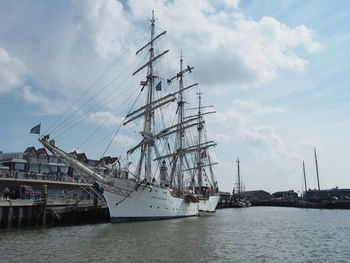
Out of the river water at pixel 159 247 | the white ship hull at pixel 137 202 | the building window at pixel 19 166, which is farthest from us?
the building window at pixel 19 166

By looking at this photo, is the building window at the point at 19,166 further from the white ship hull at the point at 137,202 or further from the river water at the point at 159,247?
the river water at the point at 159,247

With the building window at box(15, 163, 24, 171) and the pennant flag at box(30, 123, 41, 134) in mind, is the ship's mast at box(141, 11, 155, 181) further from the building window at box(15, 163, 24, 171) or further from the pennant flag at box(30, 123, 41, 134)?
the building window at box(15, 163, 24, 171)

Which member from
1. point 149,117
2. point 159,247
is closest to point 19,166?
point 149,117

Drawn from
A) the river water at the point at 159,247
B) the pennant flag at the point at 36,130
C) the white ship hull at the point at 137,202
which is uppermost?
the pennant flag at the point at 36,130

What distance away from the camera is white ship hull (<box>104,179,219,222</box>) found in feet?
121

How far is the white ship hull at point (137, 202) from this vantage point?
121 ft

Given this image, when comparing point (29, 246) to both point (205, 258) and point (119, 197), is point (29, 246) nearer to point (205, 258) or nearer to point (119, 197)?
point (205, 258)

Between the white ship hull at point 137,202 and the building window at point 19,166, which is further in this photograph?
the building window at point 19,166

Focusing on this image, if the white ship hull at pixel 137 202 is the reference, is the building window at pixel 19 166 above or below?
above

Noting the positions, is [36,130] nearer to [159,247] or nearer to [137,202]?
[137,202]

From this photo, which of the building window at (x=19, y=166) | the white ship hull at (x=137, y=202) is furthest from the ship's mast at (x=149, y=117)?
the building window at (x=19, y=166)

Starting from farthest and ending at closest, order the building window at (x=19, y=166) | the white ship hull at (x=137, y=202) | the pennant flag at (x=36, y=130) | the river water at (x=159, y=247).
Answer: the building window at (x=19, y=166) → the white ship hull at (x=137, y=202) → the pennant flag at (x=36, y=130) → the river water at (x=159, y=247)

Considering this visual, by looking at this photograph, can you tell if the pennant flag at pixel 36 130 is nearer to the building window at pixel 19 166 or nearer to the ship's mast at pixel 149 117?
the ship's mast at pixel 149 117

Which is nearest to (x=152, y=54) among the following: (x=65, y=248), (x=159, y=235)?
(x=159, y=235)
